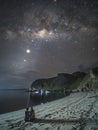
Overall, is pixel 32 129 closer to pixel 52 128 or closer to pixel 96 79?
pixel 52 128

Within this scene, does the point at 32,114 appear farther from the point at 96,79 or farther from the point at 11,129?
the point at 96,79

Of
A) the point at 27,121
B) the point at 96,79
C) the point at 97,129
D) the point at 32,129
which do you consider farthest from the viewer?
the point at 96,79

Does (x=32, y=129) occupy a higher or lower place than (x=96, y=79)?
lower

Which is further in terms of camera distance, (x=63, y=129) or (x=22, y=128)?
(x=22, y=128)

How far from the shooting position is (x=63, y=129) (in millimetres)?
14305

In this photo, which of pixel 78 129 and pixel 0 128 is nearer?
pixel 78 129

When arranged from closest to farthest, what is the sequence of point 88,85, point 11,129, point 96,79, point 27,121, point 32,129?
point 32,129 < point 11,129 < point 27,121 < point 96,79 < point 88,85

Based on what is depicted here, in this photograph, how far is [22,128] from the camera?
Result: 16.3 metres

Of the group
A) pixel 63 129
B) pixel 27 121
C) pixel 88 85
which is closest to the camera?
pixel 63 129

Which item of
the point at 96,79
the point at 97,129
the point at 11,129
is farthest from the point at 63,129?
the point at 96,79

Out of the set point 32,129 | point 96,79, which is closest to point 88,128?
point 32,129

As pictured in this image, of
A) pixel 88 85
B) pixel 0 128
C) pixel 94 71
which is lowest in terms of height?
pixel 0 128

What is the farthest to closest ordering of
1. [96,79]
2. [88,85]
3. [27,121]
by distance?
[88,85]
[96,79]
[27,121]

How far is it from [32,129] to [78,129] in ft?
14.4
